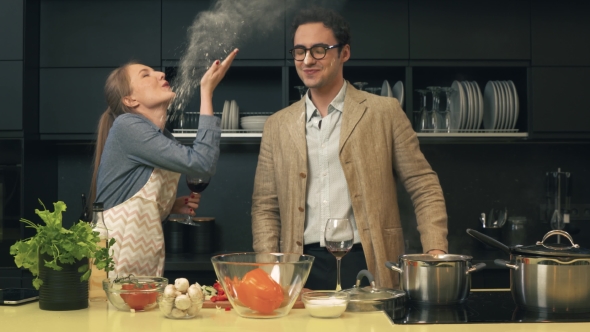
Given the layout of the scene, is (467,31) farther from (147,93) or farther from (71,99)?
(71,99)

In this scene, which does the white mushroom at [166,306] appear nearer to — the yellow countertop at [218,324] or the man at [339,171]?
the yellow countertop at [218,324]

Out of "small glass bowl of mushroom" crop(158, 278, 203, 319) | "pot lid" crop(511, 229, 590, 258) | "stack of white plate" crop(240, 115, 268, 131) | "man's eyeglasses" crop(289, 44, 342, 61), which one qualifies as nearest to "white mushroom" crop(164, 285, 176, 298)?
"small glass bowl of mushroom" crop(158, 278, 203, 319)

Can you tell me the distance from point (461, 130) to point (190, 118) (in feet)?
4.67

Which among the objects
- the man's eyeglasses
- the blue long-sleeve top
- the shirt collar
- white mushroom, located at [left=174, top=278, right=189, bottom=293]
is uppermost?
the man's eyeglasses

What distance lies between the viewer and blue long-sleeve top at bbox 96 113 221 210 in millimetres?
2338

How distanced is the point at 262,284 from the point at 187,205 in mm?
1047

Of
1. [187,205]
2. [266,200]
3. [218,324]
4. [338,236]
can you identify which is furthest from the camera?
[266,200]

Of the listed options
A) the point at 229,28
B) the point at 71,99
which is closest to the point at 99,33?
the point at 71,99

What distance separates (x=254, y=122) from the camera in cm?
384

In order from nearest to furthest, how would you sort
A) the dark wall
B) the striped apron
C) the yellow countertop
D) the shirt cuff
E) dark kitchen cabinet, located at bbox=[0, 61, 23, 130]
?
the yellow countertop < the striped apron < the shirt cuff < dark kitchen cabinet, located at bbox=[0, 61, 23, 130] < the dark wall

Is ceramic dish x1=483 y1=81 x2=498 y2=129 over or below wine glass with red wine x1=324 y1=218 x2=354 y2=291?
over

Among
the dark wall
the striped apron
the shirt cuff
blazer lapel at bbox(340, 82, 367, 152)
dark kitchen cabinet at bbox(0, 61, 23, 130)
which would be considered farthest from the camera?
the dark wall

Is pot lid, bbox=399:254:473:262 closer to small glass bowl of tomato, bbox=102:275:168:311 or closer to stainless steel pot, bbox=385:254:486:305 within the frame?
stainless steel pot, bbox=385:254:486:305

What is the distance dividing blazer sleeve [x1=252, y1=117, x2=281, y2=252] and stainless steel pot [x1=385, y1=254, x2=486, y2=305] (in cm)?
92
